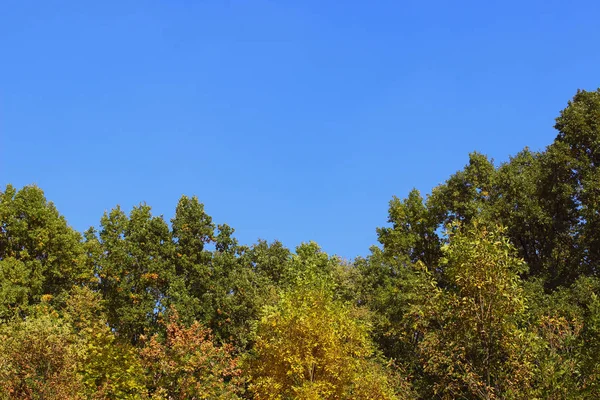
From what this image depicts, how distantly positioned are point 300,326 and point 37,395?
11948 millimetres

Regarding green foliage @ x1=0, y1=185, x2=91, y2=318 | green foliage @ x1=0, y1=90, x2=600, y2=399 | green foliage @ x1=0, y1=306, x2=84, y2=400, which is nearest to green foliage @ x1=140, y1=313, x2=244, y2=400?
green foliage @ x1=0, y1=90, x2=600, y2=399

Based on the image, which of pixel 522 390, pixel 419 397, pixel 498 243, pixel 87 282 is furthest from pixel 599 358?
pixel 87 282

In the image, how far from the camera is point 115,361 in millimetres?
39312

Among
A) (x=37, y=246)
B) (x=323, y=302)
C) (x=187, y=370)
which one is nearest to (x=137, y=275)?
(x=37, y=246)

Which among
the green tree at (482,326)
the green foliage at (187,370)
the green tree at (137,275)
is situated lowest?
the green tree at (482,326)

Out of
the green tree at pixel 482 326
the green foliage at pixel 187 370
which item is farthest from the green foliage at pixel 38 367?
the green tree at pixel 482 326

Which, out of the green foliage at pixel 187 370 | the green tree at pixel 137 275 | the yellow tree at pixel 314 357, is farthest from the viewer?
the green tree at pixel 137 275

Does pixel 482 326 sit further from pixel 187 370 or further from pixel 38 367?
pixel 187 370

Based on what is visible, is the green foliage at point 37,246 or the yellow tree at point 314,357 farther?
the green foliage at point 37,246

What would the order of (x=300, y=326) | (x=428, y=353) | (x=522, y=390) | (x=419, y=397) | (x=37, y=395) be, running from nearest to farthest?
1. (x=522, y=390)
2. (x=428, y=353)
3. (x=37, y=395)
4. (x=300, y=326)
5. (x=419, y=397)

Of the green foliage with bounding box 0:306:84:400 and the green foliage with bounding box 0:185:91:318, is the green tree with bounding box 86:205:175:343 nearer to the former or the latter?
the green foliage with bounding box 0:185:91:318

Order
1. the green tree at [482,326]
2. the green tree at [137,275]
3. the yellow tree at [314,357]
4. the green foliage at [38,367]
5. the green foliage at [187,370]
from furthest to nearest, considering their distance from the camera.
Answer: the green tree at [137,275] < the green foliage at [187,370] < the yellow tree at [314,357] < the green foliage at [38,367] < the green tree at [482,326]

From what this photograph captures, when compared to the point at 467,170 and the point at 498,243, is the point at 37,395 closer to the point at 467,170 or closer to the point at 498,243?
the point at 498,243

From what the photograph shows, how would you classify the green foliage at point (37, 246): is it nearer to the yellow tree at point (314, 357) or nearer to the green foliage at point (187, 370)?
the green foliage at point (187, 370)
